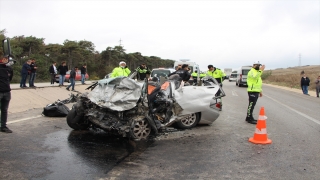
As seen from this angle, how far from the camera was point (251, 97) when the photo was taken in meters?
8.18

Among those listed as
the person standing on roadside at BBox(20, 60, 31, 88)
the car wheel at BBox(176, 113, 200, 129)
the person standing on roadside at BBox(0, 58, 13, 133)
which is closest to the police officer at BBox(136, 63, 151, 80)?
the car wheel at BBox(176, 113, 200, 129)

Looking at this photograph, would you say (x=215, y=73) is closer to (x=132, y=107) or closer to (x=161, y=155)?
(x=132, y=107)

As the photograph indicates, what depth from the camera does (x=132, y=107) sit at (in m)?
5.59

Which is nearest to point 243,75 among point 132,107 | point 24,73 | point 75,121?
point 24,73

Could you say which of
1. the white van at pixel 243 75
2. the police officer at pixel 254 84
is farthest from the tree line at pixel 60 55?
the police officer at pixel 254 84

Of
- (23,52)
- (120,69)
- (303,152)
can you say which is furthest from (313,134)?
(23,52)

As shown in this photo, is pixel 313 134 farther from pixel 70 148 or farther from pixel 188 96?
pixel 70 148

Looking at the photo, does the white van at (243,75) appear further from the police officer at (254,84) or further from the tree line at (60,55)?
the police officer at (254,84)

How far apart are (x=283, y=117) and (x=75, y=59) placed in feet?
103

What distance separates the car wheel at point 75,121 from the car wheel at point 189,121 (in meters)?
2.18

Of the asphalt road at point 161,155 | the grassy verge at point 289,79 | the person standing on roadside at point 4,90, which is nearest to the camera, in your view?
the asphalt road at point 161,155

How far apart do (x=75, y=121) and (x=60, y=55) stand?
30.1 metres

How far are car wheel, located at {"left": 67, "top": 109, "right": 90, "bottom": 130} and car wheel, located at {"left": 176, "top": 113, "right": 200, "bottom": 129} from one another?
7.14 feet

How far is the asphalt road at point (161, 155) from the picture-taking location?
411 cm
